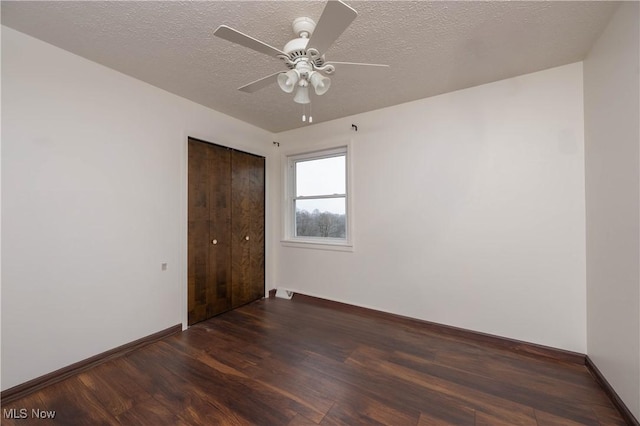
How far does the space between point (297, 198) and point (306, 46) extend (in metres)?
2.71

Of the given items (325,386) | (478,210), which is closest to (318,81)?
(478,210)

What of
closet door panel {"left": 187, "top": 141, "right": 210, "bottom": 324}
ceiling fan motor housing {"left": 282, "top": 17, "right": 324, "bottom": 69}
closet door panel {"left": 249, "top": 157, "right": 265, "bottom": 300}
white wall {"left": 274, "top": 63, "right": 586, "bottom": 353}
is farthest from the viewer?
closet door panel {"left": 249, "top": 157, "right": 265, "bottom": 300}

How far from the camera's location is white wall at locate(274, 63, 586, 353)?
2.26 m

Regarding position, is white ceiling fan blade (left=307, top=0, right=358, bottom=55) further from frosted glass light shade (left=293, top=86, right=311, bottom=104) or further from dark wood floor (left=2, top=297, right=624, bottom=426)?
dark wood floor (left=2, top=297, right=624, bottom=426)

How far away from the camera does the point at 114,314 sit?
2.33 meters

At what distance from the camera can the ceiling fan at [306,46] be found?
3.95 ft

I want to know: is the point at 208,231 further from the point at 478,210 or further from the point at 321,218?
the point at 478,210

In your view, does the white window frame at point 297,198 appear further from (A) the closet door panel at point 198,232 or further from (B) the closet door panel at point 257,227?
(A) the closet door panel at point 198,232

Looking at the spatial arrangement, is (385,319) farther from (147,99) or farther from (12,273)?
(147,99)

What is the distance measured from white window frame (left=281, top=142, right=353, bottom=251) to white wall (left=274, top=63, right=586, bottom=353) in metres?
0.13

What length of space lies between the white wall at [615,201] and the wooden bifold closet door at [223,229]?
3.58 meters

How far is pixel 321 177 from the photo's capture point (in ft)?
12.5

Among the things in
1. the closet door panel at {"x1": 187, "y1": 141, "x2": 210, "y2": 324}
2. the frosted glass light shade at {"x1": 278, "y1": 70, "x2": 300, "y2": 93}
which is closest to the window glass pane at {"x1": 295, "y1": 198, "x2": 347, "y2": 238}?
the closet door panel at {"x1": 187, "y1": 141, "x2": 210, "y2": 324}

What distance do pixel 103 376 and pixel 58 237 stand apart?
1159 millimetres
